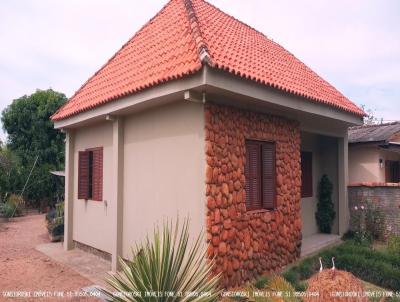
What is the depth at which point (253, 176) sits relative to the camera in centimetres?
676

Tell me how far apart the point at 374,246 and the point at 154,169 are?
6.59 meters

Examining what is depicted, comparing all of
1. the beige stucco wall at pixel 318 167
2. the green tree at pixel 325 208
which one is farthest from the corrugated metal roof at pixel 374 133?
the green tree at pixel 325 208

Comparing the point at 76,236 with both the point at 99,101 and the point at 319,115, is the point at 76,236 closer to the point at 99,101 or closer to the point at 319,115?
the point at 99,101

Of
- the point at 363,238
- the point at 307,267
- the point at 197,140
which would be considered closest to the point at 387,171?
the point at 363,238

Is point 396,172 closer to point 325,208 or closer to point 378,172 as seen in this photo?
point 378,172

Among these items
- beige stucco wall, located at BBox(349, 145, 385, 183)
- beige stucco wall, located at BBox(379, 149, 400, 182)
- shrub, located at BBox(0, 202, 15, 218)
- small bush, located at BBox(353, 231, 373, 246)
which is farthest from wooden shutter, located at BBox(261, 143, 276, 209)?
shrub, located at BBox(0, 202, 15, 218)

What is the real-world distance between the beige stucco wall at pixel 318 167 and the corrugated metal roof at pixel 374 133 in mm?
1314

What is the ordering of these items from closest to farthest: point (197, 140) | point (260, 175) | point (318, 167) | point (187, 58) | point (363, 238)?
point (187, 58), point (197, 140), point (260, 175), point (363, 238), point (318, 167)

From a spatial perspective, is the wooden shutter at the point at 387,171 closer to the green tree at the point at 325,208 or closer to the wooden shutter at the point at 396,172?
the wooden shutter at the point at 396,172

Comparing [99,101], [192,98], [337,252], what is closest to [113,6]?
[99,101]

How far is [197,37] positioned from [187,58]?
51 centimetres

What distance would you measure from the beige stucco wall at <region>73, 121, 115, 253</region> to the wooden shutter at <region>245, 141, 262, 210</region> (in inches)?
128

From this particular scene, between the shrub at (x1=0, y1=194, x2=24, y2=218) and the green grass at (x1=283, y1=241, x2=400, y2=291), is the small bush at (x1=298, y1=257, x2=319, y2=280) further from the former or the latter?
the shrub at (x1=0, y1=194, x2=24, y2=218)

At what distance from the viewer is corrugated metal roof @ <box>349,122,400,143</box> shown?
11069mm
